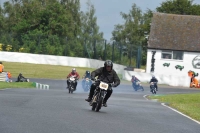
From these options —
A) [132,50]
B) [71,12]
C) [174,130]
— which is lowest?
[174,130]

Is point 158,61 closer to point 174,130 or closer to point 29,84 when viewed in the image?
point 29,84

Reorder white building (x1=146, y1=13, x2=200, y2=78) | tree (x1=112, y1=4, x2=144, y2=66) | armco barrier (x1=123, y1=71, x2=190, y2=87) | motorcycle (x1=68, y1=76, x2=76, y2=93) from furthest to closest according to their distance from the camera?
tree (x1=112, y1=4, x2=144, y2=66) < white building (x1=146, y1=13, x2=200, y2=78) < armco barrier (x1=123, y1=71, x2=190, y2=87) < motorcycle (x1=68, y1=76, x2=76, y2=93)

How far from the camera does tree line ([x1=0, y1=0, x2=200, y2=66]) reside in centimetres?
7219

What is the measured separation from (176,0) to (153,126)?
84953 millimetres

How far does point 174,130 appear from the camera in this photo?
15.5m

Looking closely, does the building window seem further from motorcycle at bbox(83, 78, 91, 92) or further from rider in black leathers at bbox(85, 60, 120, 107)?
rider in black leathers at bbox(85, 60, 120, 107)

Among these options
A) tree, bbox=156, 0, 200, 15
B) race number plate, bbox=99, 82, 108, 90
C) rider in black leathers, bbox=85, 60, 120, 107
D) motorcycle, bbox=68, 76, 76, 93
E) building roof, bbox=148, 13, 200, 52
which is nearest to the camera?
race number plate, bbox=99, 82, 108, 90

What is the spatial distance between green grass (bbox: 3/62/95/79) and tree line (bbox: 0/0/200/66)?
3.80m

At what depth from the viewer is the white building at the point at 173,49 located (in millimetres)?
70000

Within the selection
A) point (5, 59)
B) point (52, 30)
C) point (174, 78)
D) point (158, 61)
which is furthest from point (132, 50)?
point (52, 30)

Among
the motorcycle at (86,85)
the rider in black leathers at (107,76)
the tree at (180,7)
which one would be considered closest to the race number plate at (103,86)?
the rider in black leathers at (107,76)

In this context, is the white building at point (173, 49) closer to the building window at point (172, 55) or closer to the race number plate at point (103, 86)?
the building window at point (172, 55)

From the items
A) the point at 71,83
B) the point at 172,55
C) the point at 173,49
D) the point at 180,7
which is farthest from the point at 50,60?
the point at 71,83

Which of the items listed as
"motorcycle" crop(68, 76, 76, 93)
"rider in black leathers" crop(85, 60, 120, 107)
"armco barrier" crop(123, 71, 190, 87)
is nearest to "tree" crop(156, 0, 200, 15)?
"armco barrier" crop(123, 71, 190, 87)
